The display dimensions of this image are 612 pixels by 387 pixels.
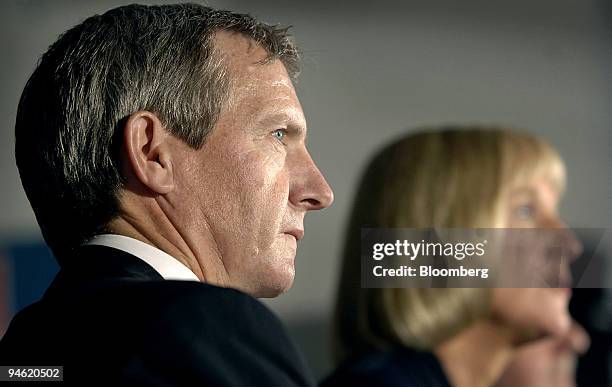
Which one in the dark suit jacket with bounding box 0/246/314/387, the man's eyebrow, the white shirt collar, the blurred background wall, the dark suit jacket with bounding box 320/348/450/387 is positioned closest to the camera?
the dark suit jacket with bounding box 0/246/314/387

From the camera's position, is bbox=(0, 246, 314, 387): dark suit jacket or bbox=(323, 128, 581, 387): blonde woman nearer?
bbox=(0, 246, 314, 387): dark suit jacket

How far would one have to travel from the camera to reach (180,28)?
0.88 m

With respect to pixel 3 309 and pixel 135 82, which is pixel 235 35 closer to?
pixel 135 82

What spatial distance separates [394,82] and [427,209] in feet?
2.52

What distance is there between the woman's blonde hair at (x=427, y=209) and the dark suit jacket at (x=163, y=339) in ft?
2.49

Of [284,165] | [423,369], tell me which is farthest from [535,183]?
[284,165]

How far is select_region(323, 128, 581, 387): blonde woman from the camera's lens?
1389 millimetres

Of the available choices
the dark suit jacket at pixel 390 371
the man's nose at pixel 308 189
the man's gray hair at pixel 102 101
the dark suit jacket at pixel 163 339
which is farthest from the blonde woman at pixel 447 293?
the dark suit jacket at pixel 163 339

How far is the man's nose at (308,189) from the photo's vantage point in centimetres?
91

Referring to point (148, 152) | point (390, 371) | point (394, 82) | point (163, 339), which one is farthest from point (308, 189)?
point (394, 82)

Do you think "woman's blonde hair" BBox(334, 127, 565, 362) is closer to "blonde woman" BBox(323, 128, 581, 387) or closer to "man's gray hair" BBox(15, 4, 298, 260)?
"blonde woman" BBox(323, 128, 581, 387)

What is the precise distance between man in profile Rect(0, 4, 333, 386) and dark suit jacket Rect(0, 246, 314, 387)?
0.22 feet

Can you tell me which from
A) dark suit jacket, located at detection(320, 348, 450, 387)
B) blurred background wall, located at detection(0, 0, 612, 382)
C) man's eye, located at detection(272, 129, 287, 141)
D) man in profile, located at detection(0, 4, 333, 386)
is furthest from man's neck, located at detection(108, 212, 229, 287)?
blurred background wall, located at detection(0, 0, 612, 382)

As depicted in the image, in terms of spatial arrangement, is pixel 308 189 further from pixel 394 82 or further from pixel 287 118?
pixel 394 82
